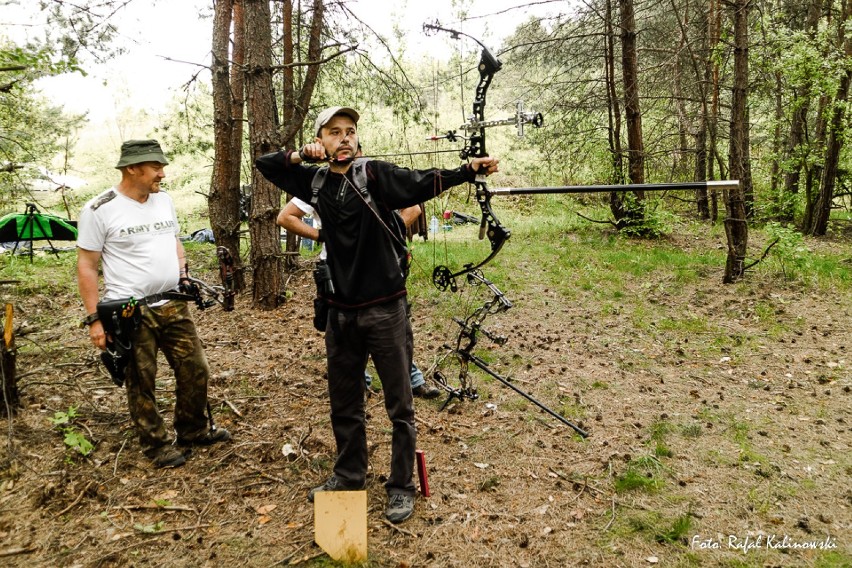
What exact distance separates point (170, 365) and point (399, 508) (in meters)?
1.89

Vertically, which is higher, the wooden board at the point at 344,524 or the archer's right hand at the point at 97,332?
the archer's right hand at the point at 97,332

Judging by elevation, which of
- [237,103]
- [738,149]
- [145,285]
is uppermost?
[237,103]

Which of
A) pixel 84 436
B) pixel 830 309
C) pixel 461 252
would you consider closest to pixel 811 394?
pixel 830 309

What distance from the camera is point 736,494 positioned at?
12.0ft

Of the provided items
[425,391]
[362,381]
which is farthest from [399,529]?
[425,391]

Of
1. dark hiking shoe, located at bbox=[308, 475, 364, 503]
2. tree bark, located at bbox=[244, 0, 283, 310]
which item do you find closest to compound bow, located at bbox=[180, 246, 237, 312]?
dark hiking shoe, located at bbox=[308, 475, 364, 503]

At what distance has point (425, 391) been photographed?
5.11 m

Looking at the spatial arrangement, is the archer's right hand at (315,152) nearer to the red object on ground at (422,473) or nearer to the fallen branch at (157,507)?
the red object on ground at (422,473)

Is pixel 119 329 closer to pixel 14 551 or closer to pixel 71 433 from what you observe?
pixel 71 433

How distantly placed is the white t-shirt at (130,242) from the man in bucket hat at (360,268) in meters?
0.92

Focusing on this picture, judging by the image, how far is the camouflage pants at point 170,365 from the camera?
3654 mm

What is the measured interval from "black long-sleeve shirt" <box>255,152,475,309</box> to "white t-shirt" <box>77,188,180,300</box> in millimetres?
1283

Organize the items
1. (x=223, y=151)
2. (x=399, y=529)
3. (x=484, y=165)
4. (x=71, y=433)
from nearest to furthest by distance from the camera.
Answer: (x=484, y=165) → (x=399, y=529) → (x=71, y=433) → (x=223, y=151)

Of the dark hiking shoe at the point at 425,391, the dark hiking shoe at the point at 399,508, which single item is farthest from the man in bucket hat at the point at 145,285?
the dark hiking shoe at the point at 425,391
